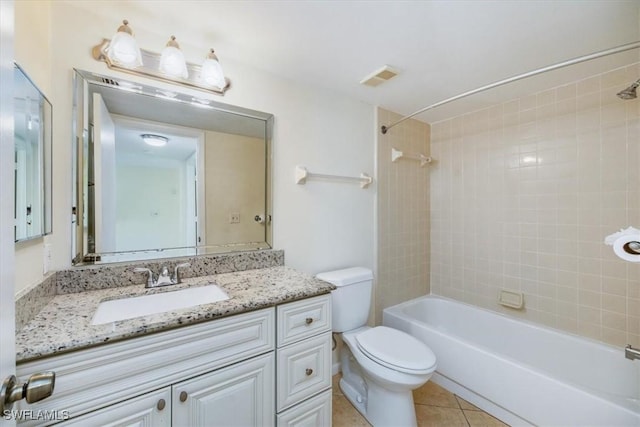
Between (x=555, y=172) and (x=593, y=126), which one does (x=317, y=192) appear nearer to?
(x=555, y=172)

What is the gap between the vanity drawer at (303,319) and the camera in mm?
1147

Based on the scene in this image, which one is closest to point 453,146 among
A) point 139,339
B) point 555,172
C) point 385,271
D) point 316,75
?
point 555,172

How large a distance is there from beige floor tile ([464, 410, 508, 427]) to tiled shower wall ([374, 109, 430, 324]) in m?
0.80

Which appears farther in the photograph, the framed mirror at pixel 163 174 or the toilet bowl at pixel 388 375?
the toilet bowl at pixel 388 375

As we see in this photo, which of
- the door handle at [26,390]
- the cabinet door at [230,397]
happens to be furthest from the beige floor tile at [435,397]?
the door handle at [26,390]

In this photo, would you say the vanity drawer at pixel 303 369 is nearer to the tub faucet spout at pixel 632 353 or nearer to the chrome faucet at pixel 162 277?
the chrome faucet at pixel 162 277

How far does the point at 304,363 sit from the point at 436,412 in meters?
1.06

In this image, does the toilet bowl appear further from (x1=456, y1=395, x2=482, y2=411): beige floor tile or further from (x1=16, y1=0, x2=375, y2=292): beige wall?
(x1=16, y1=0, x2=375, y2=292): beige wall

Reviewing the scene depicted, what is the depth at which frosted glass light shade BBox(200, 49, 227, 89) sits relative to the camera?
4.41 ft

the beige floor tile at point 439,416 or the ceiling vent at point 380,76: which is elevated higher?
the ceiling vent at point 380,76

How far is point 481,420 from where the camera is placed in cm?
158

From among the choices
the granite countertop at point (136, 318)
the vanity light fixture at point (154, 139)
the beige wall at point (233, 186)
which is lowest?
the granite countertop at point (136, 318)

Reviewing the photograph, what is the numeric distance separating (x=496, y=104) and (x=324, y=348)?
230 cm

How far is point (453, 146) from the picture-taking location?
248 cm
